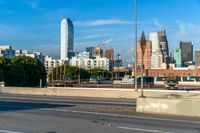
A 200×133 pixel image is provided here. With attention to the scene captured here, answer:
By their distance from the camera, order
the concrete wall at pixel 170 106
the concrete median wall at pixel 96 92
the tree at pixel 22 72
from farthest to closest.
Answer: the tree at pixel 22 72 → the concrete median wall at pixel 96 92 → the concrete wall at pixel 170 106

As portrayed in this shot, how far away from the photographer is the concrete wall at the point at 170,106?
65.4 ft

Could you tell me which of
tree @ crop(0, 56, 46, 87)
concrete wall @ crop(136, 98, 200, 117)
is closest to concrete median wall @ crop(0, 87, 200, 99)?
concrete wall @ crop(136, 98, 200, 117)

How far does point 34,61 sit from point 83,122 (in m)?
81.3

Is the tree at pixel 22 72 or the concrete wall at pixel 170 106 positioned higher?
the tree at pixel 22 72

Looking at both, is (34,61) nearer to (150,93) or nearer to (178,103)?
(150,93)

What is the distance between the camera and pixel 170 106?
816 inches

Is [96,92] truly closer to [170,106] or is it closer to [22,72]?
[170,106]

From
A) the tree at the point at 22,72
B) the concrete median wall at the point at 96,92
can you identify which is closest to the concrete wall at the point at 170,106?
the concrete median wall at the point at 96,92

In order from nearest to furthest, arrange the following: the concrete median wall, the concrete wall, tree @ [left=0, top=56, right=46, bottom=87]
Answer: the concrete wall, the concrete median wall, tree @ [left=0, top=56, right=46, bottom=87]

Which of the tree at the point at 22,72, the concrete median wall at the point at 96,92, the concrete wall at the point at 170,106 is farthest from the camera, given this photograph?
the tree at the point at 22,72

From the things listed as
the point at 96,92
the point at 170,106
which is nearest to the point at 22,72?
the point at 96,92

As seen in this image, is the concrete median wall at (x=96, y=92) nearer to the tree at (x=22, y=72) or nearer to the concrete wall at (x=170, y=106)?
the concrete wall at (x=170, y=106)

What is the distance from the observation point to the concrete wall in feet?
65.4

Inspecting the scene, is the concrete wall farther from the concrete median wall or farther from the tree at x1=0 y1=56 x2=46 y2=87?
the tree at x1=0 y1=56 x2=46 y2=87
